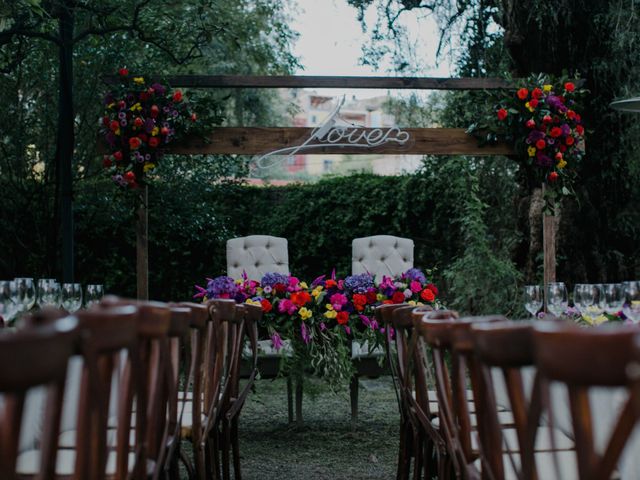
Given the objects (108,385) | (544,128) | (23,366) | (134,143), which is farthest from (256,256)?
(23,366)

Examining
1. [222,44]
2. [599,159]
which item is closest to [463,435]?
[599,159]

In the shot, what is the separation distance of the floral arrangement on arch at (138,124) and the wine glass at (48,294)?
8.40 feet

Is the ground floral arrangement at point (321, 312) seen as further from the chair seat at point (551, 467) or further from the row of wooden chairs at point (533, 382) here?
the chair seat at point (551, 467)

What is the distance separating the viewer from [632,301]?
302cm

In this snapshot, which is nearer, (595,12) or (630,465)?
(630,465)

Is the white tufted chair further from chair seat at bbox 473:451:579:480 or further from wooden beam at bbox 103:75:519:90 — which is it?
chair seat at bbox 473:451:579:480

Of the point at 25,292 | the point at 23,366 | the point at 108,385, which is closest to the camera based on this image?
the point at 23,366

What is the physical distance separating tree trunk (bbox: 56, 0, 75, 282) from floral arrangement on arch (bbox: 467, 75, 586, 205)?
296cm

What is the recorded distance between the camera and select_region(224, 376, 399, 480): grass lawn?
4027mm

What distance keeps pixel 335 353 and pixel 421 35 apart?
15.6 feet

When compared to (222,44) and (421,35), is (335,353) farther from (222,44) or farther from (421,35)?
(222,44)

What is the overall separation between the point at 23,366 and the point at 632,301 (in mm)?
2558

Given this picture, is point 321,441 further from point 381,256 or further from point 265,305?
point 381,256

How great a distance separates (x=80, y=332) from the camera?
4.01 feet
